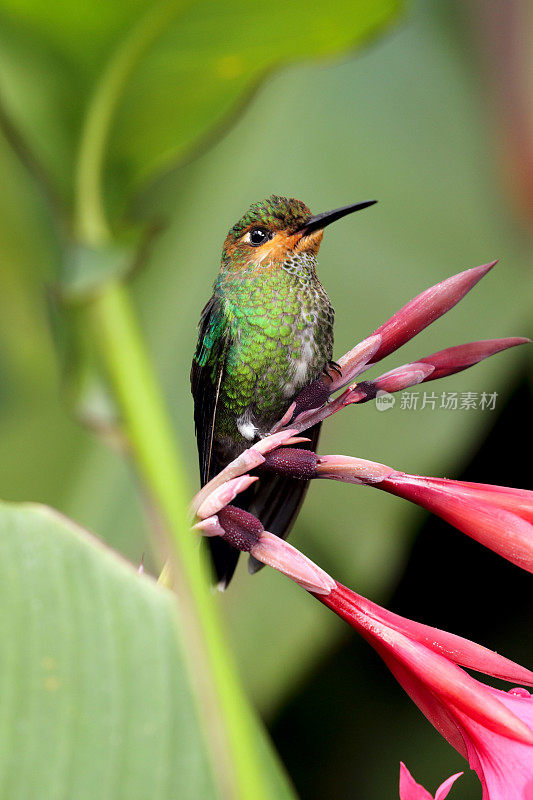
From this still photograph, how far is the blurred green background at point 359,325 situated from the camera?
2.33 ft

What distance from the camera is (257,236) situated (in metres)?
0.28

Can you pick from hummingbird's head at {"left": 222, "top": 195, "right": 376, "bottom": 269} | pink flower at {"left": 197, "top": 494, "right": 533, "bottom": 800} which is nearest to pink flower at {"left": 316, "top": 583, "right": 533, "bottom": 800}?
pink flower at {"left": 197, "top": 494, "right": 533, "bottom": 800}

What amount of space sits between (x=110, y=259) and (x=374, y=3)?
0.72 ft

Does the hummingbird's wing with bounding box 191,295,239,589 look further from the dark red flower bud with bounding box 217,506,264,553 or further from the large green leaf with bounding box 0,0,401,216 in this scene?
the large green leaf with bounding box 0,0,401,216

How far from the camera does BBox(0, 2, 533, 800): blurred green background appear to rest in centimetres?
71

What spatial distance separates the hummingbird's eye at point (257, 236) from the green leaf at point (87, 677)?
13 cm

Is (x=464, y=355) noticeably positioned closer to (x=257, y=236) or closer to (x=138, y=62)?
(x=257, y=236)

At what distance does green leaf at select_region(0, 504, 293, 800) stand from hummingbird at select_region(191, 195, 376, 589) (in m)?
0.06

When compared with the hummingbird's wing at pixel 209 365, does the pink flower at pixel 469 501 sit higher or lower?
lower

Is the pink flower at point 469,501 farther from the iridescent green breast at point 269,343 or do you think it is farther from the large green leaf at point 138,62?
the large green leaf at point 138,62

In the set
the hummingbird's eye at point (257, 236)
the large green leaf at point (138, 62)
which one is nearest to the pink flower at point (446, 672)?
the hummingbird's eye at point (257, 236)

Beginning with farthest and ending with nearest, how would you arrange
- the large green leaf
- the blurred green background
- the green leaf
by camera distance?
the blurred green background < the large green leaf < the green leaf

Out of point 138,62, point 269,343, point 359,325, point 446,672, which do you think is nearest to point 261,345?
point 269,343

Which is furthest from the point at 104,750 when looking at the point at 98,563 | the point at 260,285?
the point at 260,285
